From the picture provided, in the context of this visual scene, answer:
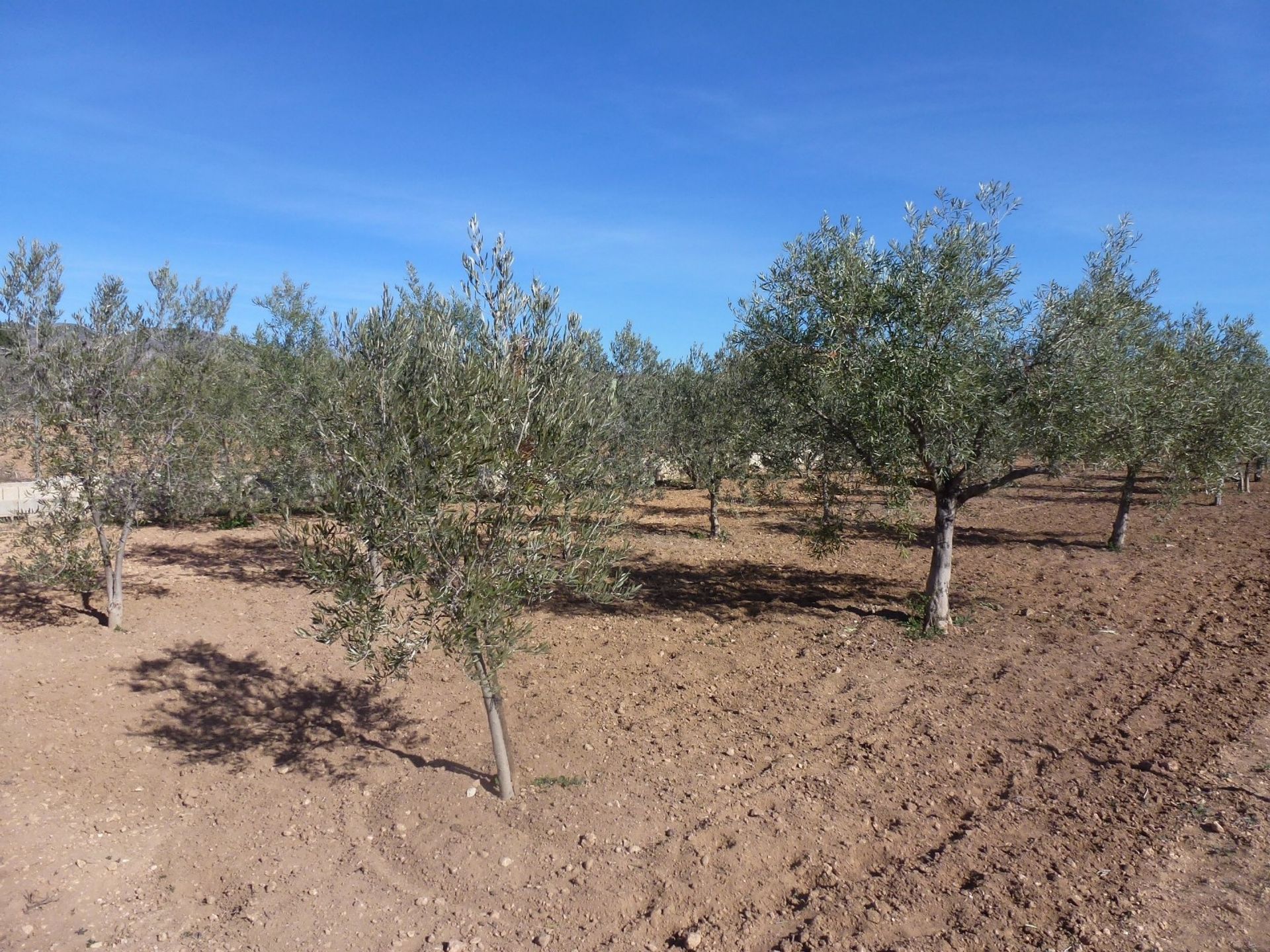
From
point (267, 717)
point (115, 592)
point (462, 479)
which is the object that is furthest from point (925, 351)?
point (115, 592)

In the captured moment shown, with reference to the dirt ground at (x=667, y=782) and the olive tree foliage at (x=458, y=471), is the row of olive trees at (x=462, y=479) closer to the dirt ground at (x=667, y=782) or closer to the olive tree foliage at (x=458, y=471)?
the olive tree foliage at (x=458, y=471)

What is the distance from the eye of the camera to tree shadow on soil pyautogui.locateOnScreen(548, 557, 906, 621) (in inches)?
568

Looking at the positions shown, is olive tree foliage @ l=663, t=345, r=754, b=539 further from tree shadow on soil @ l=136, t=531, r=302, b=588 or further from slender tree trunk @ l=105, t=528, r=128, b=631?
slender tree trunk @ l=105, t=528, r=128, b=631

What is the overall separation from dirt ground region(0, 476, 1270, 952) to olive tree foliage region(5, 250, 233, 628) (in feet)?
4.79

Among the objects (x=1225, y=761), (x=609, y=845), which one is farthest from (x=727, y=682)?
(x=1225, y=761)

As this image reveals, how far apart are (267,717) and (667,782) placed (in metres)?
5.55

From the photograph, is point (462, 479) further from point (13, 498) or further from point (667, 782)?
point (13, 498)

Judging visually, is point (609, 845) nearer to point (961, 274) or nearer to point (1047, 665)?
point (1047, 665)

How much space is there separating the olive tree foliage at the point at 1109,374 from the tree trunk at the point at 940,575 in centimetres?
219

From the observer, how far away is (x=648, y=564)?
725 inches

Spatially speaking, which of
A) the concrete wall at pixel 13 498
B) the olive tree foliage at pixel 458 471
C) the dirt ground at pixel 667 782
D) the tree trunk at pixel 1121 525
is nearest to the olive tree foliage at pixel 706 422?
the dirt ground at pixel 667 782

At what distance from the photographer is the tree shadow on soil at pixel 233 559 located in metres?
16.6

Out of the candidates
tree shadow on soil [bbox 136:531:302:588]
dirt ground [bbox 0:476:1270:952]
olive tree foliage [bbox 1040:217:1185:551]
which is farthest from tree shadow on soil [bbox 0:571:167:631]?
olive tree foliage [bbox 1040:217:1185:551]

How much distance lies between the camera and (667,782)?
7.91 meters
